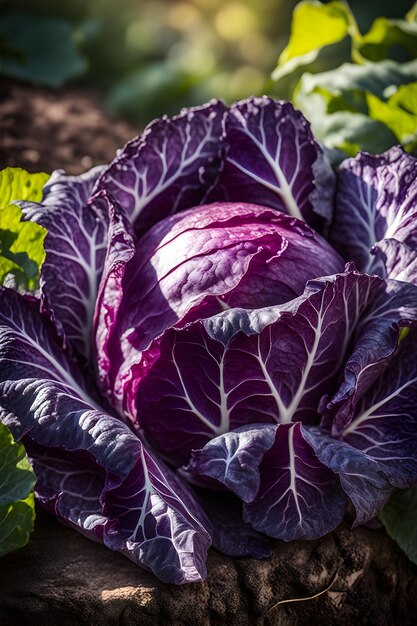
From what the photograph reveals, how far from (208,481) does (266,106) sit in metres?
1.10

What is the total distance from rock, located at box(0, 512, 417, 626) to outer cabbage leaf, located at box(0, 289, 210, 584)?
80 millimetres

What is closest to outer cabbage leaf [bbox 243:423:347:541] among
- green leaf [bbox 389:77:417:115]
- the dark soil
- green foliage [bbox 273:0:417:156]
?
green foliage [bbox 273:0:417:156]

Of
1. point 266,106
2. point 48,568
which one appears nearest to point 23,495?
point 48,568

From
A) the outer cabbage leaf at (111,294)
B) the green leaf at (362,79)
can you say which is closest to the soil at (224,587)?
the outer cabbage leaf at (111,294)

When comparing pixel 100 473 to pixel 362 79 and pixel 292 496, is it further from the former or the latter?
pixel 362 79

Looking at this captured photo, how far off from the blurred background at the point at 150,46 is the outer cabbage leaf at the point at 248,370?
→ 2330 millimetres

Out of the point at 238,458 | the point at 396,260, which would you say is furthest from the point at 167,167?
the point at 238,458

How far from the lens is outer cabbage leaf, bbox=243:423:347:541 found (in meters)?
1.95

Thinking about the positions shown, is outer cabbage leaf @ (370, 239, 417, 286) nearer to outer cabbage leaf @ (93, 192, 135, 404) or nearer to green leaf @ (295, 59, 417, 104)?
outer cabbage leaf @ (93, 192, 135, 404)

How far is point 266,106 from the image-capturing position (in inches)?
95.6

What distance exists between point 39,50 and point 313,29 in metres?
1.63

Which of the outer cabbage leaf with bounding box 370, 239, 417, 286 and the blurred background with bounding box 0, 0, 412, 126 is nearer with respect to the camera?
the outer cabbage leaf with bounding box 370, 239, 417, 286

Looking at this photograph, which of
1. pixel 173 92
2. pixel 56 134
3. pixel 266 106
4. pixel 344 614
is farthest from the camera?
pixel 173 92

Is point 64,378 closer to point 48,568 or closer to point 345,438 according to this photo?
point 48,568
